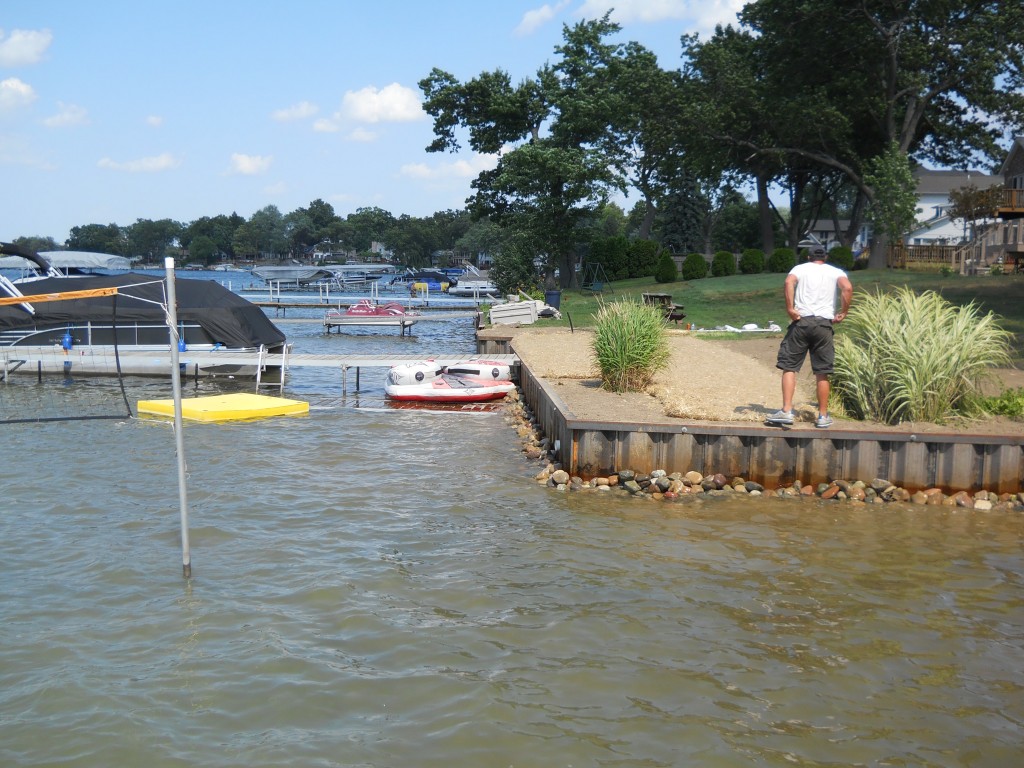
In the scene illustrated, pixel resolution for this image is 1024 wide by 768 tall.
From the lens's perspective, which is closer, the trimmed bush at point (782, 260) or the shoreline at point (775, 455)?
the shoreline at point (775, 455)

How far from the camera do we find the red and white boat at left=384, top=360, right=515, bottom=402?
2194 centimetres

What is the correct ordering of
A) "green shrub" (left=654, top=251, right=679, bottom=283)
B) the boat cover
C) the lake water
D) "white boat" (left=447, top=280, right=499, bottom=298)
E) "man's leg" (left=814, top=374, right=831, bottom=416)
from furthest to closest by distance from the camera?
"white boat" (left=447, top=280, right=499, bottom=298), "green shrub" (left=654, top=251, right=679, bottom=283), the boat cover, "man's leg" (left=814, top=374, right=831, bottom=416), the lake water

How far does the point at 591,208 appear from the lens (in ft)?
164

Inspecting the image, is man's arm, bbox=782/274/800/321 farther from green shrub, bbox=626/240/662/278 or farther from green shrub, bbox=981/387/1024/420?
green shrub, bbox=626/240/662/278

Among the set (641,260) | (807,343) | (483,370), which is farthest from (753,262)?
(807,343)

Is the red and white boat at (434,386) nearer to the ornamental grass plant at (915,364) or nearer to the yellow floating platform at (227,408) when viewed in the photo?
the yellow floating platform at (227,408)

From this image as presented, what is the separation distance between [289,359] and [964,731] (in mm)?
20681

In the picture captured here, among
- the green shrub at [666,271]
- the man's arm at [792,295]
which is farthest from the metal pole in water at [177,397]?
the green shrub at [666,271]

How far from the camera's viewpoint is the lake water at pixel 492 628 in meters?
6.62

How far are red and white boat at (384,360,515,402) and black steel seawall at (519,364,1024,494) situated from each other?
8300 millimetres

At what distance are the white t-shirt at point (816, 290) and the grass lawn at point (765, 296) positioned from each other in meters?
12.4

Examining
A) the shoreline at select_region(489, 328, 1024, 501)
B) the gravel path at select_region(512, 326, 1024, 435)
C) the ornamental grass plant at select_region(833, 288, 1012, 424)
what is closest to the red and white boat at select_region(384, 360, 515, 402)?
the gravel path at select_region(512, 326, 1024, 435)

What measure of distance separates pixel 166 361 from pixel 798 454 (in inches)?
721

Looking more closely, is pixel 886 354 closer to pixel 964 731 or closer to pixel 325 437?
pixel 964 731
